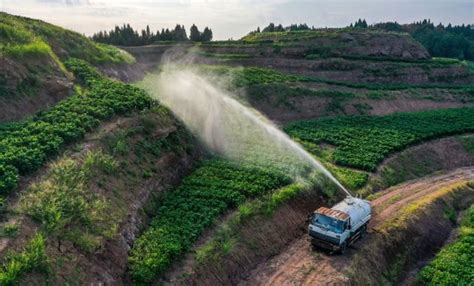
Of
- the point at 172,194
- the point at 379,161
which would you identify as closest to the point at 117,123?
the point at 172,194

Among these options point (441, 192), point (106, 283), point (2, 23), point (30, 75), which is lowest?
point (441, 192)

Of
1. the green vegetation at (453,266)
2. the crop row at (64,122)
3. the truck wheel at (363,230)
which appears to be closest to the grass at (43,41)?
the crop row at (64,122)

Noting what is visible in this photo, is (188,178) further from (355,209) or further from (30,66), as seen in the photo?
(30,66)

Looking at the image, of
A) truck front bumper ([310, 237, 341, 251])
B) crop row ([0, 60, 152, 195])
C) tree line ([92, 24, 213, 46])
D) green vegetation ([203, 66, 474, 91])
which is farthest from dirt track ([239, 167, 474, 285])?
tree line ([92, 24, 213, 46])

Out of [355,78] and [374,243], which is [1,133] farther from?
[355,78]

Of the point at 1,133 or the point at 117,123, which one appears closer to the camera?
the point at 1,133

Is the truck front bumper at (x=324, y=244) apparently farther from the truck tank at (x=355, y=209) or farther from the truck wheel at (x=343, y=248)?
the truck tank at (x=355, y=209)
